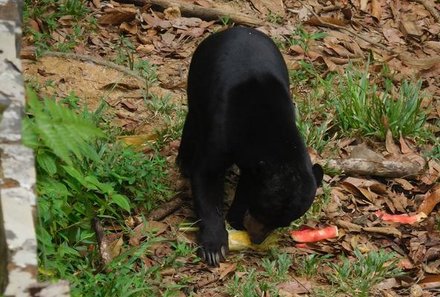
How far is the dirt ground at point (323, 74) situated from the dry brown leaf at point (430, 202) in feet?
0.04

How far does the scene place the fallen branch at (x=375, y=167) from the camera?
652cm

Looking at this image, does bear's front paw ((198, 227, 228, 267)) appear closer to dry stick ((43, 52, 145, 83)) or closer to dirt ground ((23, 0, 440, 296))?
dirt ground ((23, 0, 440, 296))

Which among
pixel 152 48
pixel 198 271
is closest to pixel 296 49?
pixel 152 48

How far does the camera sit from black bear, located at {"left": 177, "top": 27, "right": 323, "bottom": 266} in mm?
5332

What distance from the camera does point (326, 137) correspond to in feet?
22.7

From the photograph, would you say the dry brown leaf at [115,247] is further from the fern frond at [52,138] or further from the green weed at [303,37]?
the green weed at [303,37]

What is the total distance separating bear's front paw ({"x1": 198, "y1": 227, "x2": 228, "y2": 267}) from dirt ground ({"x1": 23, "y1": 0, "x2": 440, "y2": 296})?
0.06m

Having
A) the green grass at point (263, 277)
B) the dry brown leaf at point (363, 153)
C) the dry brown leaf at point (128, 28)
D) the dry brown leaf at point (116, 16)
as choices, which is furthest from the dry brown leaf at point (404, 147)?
the dry brown leaf at point (116, 16)

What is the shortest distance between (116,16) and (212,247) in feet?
10.3

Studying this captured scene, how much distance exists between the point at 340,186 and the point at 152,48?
229cm

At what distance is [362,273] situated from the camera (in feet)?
18.1

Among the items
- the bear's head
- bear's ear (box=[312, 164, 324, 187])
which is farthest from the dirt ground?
bear's ear (box=[312, 164, 324, 187])

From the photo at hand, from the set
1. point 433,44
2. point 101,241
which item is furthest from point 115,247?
point 433,44

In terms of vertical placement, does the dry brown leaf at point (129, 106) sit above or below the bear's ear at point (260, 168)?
below
